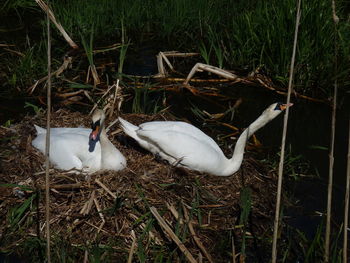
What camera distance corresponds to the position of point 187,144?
604 cm

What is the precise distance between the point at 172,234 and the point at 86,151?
1488 millimetres

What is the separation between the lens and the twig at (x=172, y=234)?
4855mm

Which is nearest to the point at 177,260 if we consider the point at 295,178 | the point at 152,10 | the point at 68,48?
the point at 295,178

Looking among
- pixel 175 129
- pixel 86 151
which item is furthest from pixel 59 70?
pixel 175 129

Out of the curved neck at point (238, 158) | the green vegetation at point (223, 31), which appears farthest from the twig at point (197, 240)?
the green vegetation at point (223, 31)

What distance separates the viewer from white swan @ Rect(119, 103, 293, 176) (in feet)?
19.8

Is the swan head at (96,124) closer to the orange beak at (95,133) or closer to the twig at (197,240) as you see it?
the orange beak at (95,133)

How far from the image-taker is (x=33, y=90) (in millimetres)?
7652

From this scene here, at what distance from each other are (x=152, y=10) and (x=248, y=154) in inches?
139

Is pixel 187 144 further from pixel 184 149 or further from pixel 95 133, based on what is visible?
pixel 95 133

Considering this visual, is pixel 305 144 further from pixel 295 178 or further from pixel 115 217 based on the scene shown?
pixel 115 217

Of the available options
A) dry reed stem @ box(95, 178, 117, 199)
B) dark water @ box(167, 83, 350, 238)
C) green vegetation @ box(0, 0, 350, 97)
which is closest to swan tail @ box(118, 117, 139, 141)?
dry reed stem @ box(95, 178, 117, 199)

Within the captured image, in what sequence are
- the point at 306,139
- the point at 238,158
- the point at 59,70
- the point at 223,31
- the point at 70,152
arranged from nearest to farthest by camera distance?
the point at 70,152, the point at 238,158, the point at 306,139, the point at 59,70, the point at 223,31

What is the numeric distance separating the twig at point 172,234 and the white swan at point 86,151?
954mm
